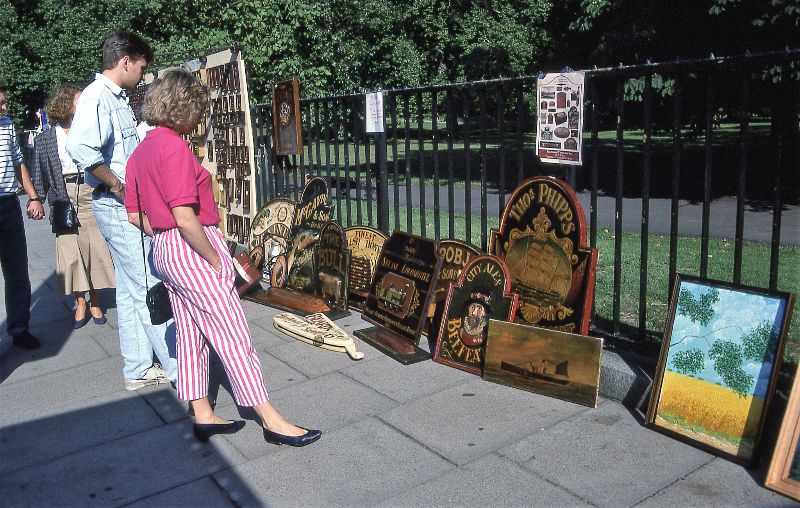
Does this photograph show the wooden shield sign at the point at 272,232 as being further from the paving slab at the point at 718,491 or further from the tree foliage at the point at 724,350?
the paving slab at the point at 718,491

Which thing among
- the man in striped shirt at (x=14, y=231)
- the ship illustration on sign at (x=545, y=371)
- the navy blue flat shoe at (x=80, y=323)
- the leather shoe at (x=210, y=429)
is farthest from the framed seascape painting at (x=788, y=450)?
the navy blue flat shoe at (x=80, y=323)

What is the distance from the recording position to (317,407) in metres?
4.05

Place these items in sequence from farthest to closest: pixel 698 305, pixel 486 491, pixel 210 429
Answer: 1. pixel 210 429
2. pixel 698 305
3. pixel 486 491

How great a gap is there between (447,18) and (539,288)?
28039 mm

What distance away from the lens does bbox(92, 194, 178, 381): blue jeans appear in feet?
13.9

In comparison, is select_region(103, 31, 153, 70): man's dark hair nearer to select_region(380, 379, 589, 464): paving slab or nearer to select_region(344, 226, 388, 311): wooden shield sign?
select_region(344, 226, 388, 311): wooden shield sign

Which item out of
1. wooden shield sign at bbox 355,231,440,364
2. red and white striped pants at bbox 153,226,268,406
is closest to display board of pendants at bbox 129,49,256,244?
wooden shield sign at bbox 355,231,440,364

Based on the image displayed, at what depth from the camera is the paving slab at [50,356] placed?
4.98 meters

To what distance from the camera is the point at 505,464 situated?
10.7 feet

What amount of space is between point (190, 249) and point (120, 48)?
1.60m

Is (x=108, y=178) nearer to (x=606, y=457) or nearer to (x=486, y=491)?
(x=486, y=491)

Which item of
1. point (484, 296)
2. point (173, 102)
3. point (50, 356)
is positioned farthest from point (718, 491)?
point (50, 356)

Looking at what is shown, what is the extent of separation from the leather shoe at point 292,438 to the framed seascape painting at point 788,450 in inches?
80.1

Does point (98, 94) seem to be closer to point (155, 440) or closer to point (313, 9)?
point (155, 440)
